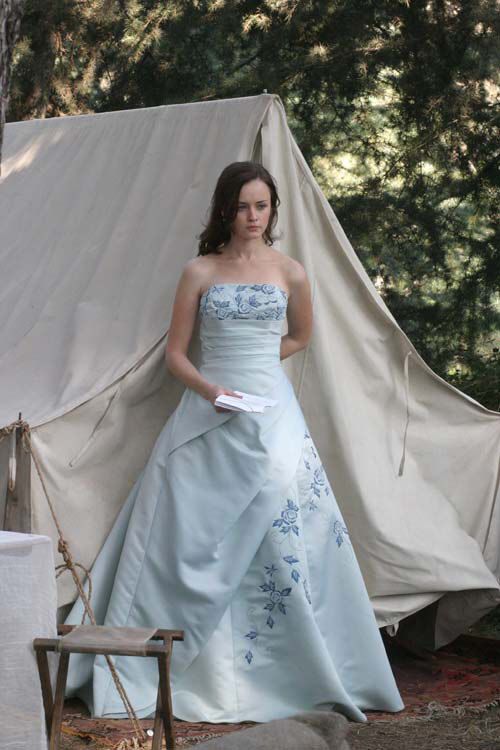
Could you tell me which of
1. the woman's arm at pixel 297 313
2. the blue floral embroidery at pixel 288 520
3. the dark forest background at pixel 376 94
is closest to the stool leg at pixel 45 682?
the blue floral embroidery at pixel 288 520

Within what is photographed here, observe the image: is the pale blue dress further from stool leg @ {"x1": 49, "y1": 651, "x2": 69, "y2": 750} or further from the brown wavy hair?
stool leg @ {"x1": 49, "y1": 651, "x2": 69, "y2": 750}

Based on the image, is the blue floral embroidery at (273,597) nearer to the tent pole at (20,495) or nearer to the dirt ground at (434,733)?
the dirt ground at (434,733)

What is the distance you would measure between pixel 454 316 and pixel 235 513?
328cm

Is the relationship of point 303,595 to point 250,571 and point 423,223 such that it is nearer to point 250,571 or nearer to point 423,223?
point 250,571

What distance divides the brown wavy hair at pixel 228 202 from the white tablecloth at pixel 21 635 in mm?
1421

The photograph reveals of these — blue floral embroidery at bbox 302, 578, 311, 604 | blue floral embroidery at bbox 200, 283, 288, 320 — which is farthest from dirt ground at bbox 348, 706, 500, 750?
blue floral embroidery at bbox 200, 283, 288, 320

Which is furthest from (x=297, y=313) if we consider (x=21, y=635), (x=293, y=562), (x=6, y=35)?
(x=21, y=635)

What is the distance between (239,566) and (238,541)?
7 centimetres

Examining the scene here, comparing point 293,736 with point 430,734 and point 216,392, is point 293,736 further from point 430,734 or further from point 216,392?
point 216,392

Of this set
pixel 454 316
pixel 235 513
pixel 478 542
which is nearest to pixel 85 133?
pixel 235 513

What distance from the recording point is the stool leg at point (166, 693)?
2.51 metres

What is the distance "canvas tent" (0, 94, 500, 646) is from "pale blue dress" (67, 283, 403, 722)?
0.44ft

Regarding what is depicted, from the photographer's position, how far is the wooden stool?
2.43 meters

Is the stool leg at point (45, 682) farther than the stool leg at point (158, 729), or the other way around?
the stool leg at point (158, 729)
